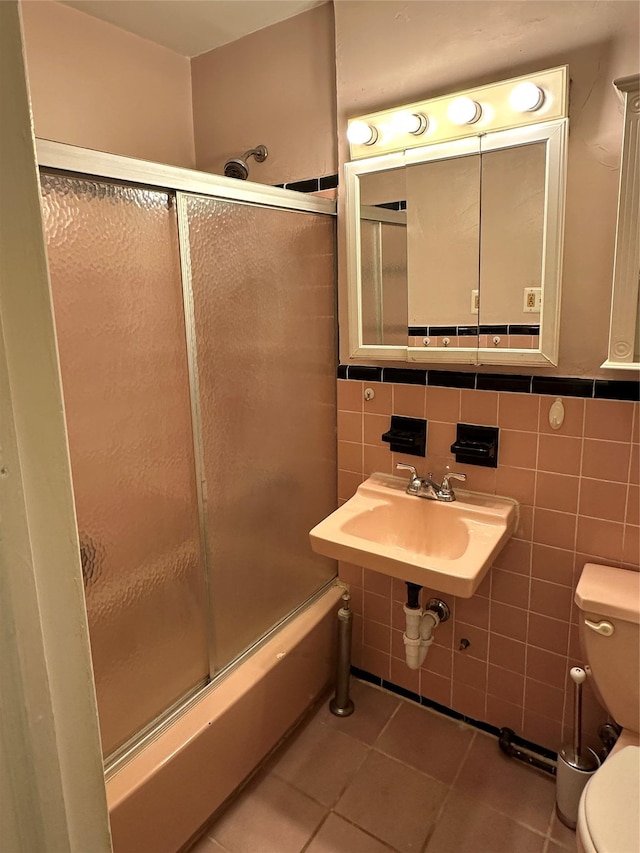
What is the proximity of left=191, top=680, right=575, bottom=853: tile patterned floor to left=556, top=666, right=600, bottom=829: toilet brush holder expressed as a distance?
0.05 metres

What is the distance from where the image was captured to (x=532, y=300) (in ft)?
4.98

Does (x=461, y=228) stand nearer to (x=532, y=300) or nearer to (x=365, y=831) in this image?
(x=532, y=300)

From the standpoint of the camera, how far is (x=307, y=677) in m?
1.91

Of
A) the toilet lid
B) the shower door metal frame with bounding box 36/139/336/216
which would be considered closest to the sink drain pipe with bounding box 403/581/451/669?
the toilet lid

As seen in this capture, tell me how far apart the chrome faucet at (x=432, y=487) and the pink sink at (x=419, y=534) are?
0.8 inches

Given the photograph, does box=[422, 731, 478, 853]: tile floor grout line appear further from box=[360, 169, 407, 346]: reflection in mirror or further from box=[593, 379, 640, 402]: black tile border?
box=[360, 169, 407, 346]: reflection in mirror

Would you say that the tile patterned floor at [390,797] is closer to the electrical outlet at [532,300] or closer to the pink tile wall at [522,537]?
the pink tile wall at [522,537]

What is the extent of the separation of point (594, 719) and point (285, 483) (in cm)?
119

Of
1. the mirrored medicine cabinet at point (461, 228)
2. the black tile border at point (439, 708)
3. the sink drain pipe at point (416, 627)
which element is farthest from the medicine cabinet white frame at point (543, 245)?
the black tile border at point (439, 708)

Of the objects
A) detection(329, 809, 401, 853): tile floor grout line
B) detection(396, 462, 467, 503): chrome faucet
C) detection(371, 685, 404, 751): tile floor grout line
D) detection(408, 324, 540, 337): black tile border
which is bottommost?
detection(329, 809, 401, 853): tile floor grout line

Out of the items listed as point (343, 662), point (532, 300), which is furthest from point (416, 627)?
point (532, 300)

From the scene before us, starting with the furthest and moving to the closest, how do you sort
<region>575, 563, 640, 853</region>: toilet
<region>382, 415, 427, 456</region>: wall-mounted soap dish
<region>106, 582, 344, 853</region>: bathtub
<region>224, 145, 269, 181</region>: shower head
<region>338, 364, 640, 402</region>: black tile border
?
<region>224, 145, 269, 181</region>: shower head → <region>382, 415, 427, 456</region>: wall-mounted soap dish → <region>338, 364, 640, 402</region>: black tile border → <region>106, 582, 344, 853</region>: bathtub → <region>575, 563, 640, 853</region>: toilet

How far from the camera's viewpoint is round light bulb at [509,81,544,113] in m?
1.40

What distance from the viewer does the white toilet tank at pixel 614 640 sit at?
1357 mm
